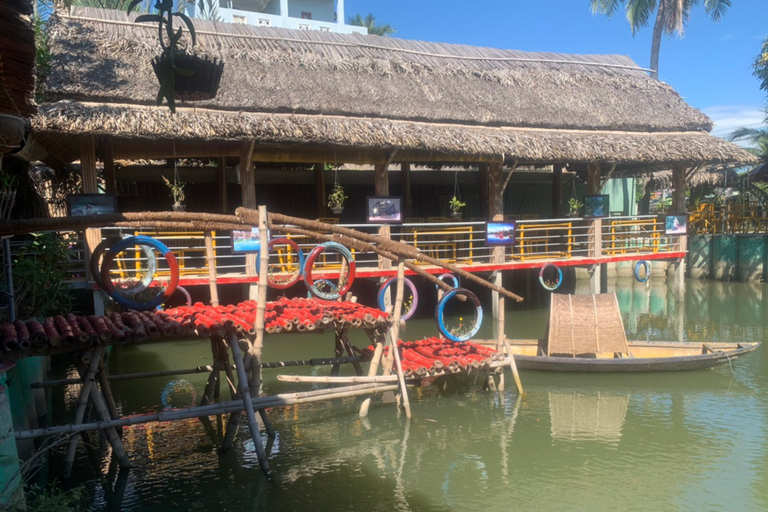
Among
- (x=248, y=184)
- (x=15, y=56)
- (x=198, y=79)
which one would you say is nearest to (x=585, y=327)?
(x=248, y=184)

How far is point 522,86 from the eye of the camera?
48.4 ft

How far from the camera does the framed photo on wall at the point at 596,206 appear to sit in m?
13.7

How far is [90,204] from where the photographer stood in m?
9.66

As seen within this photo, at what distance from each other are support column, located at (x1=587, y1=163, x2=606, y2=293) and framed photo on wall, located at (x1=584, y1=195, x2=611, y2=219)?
0.65 ft

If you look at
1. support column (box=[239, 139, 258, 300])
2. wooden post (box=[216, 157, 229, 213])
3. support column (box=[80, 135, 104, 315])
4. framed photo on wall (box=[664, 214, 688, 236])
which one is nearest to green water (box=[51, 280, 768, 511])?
support column (box=[80, 135, 104, 315])

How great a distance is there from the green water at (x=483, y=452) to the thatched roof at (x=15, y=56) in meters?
3.86

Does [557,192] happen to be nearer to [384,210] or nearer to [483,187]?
[483,187]

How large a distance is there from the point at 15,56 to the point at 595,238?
1250 centimetres

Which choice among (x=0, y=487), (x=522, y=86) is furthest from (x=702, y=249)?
(x=0, y=487)

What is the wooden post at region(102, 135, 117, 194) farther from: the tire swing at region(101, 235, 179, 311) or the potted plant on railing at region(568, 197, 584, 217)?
the potted plant on railing at region(568, 197, 584, 217)

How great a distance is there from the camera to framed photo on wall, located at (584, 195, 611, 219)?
45.0 ft

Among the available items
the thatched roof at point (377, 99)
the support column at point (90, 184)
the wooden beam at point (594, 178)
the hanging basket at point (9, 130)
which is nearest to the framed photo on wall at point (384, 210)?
the thatched roof at point (377, 99)

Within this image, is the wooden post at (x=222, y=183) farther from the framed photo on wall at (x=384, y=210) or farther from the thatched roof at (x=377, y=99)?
the framed photo on wall at (x=384, y=210)

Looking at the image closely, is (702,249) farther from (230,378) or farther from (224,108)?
(230,378)
